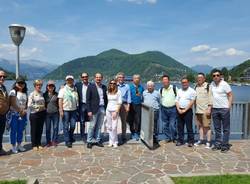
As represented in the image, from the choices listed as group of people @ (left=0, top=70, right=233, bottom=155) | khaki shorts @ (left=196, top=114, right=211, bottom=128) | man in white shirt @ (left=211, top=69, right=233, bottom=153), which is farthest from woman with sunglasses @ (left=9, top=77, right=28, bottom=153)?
man in white shirt @ (left=211, top=69, right=233, bottom=153)

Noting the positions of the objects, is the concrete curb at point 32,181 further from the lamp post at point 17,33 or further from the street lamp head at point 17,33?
the street lamp head at point 17,33

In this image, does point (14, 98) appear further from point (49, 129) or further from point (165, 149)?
point (165, 149)

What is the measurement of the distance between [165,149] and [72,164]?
8.69ft

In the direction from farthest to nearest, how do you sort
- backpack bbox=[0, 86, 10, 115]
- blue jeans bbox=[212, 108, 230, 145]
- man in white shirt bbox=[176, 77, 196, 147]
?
man in white shirt bbox=[176, 77, 196, 147] → blue jeans bbox=[212, 108, 230, 145] → backpack bbox=[0, 86, 10, 115]

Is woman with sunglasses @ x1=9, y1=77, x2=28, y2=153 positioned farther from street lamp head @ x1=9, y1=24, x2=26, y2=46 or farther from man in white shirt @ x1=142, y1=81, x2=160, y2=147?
man in white shirt @ x1=142, y1=81, x2=160, y2=147

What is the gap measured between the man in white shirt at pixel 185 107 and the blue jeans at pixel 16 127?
164 inches

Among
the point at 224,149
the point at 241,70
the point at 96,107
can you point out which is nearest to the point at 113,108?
the point at 96,107

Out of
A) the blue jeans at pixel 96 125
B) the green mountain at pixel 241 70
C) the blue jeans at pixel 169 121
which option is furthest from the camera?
the green mountain at pixel 241 70

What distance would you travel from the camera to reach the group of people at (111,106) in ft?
25.2

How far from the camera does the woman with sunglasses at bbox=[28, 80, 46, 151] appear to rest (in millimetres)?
7711

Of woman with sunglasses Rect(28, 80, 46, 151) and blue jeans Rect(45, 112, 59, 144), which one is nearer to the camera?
woman with sunglasses Rect(28, 80, 46, 151)

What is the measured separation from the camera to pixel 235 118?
9.97 m

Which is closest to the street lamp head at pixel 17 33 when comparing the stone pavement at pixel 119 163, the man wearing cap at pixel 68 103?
the man wearing cap at pixel 68 103

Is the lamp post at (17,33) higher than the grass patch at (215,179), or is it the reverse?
the lamp post at (17,33)
